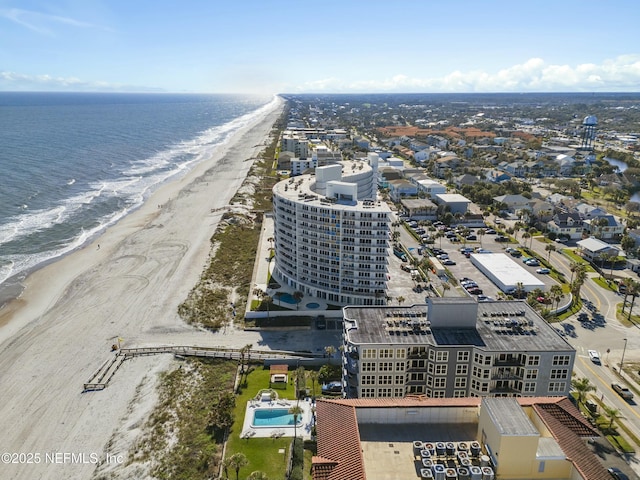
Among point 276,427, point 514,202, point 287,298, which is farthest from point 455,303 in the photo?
point 514,202

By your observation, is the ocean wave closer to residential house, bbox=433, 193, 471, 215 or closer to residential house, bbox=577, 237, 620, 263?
residential house, bbox=433, 193, 471, 215

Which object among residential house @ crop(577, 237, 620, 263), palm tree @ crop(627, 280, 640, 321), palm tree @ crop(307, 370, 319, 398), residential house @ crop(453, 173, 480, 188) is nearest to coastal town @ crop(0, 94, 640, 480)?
palm tree @ crop(307, 370, 319, 398)

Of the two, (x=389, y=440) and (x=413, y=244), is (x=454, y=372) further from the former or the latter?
(x=413, y=244)

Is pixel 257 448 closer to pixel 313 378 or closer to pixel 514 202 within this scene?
pixel 313 378

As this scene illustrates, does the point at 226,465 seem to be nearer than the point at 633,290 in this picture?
Yes

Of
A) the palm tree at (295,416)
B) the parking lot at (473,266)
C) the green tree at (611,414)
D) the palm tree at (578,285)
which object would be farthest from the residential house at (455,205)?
the palm tree at (295,416)

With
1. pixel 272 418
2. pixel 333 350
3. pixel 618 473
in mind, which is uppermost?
pixel 333 350

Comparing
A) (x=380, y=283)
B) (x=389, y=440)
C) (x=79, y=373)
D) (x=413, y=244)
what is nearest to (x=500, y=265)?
(x=413, y=244)
